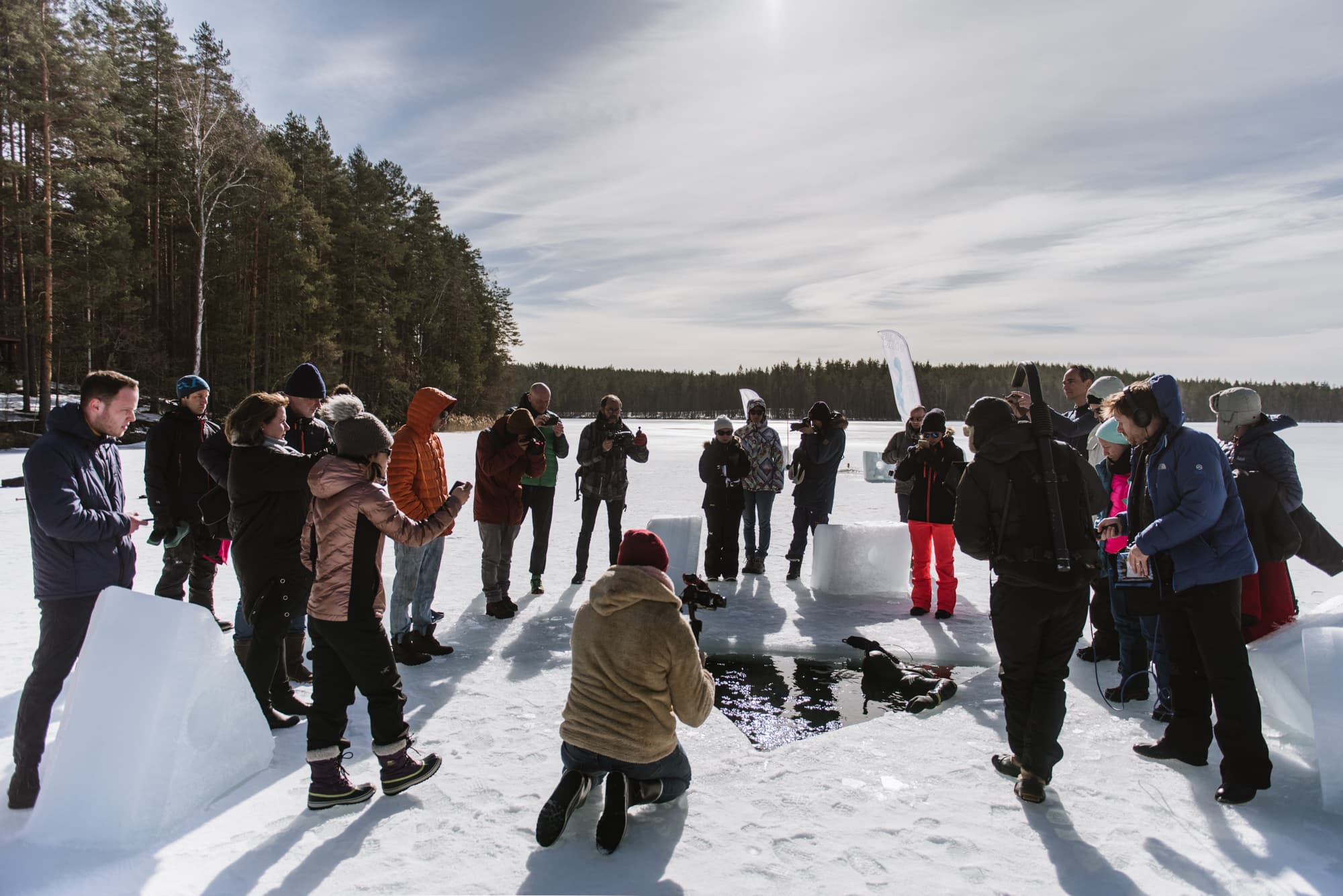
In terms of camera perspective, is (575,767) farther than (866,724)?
No

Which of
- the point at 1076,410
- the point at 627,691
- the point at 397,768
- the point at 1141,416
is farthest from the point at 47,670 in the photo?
the point at 1076,410

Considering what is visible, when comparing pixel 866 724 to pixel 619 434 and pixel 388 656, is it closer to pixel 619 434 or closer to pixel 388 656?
pixel 388 656

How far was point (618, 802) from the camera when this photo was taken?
114 inches

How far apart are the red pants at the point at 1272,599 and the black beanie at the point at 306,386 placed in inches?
212

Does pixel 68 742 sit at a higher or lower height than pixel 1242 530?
lower

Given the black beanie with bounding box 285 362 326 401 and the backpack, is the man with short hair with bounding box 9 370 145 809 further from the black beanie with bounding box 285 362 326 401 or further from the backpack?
the backpack

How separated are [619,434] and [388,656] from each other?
14.0 ft

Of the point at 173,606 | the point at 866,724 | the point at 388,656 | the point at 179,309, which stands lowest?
the point at 866,724

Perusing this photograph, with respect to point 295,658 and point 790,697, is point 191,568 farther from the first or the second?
point 790,697

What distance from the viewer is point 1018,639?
324cm

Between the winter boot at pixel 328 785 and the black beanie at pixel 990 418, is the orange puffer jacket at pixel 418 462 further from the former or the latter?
the black beanie at pixel 990 418

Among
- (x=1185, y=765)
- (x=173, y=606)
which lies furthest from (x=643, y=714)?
(x=1185, y=765)

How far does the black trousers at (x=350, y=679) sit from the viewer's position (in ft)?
10.2

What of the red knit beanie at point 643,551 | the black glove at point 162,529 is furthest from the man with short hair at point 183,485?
the red knit beanie at point 643,551
